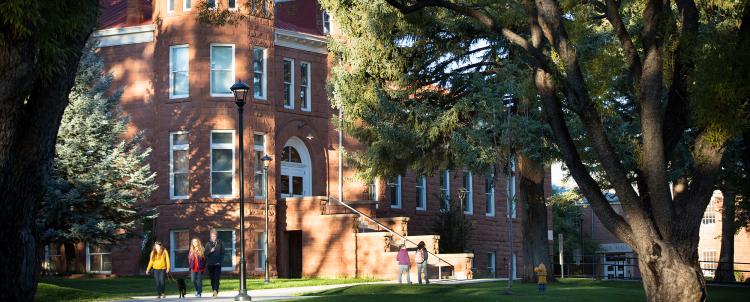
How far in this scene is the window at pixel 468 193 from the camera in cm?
5475

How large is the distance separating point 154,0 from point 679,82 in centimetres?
2650

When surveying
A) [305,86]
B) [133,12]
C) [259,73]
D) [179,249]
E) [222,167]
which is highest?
[133,12]

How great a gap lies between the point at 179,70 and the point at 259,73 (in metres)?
2.85

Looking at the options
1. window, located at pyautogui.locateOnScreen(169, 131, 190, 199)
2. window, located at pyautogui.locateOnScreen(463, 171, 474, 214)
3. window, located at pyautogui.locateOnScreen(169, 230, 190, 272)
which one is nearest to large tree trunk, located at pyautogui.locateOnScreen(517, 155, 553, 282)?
window, located at pyautogui.locateOnScreen(169, 230, 190, 272)

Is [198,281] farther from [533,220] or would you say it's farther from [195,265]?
[533,220]

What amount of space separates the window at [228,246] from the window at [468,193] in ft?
49.5

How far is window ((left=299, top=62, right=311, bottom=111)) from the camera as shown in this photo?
45875 millimetres

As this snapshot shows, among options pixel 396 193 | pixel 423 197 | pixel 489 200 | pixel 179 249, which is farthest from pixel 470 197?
pixel 179 249

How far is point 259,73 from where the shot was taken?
144 feet

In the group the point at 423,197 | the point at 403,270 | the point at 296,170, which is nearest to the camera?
the point at 403,270

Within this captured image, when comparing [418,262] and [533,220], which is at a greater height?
[533,220]

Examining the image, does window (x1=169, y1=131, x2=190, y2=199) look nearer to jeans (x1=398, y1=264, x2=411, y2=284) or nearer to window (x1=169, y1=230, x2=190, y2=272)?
window (x1=169, y1=230, x2=190, y2=272)

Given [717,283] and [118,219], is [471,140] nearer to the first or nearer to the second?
[118,219]

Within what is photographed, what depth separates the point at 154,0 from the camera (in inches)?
1721
